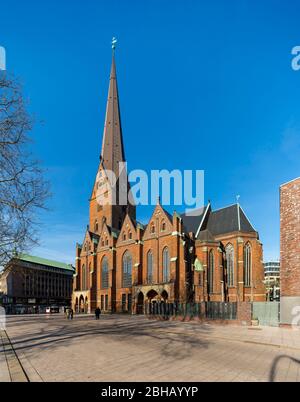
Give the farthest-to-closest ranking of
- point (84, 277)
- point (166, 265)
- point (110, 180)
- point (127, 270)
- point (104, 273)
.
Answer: point (110, 180)
point (84, 277)
point (104, 273)
point (127, 270)
point (166, 265)

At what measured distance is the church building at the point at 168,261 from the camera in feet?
156

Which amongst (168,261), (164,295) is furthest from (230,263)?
(164,295)

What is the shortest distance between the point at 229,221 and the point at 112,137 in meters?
27.3

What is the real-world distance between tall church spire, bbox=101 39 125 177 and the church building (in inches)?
54.1

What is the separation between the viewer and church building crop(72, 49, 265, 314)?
4741cm

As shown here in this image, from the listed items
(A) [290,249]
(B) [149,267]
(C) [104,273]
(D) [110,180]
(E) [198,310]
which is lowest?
(E) [198,310]

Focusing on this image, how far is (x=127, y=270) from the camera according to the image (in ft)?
184

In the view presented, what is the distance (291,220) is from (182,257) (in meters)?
22.8

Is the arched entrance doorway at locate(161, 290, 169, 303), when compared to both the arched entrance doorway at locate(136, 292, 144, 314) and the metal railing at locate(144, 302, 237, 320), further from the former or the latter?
the metal railing at locate(144, 302, 237, 320)

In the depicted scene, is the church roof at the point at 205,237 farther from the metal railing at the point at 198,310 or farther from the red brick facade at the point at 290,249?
the red brick facade at the point at 290,249

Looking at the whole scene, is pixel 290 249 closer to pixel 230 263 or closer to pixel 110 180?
pixel 230 263

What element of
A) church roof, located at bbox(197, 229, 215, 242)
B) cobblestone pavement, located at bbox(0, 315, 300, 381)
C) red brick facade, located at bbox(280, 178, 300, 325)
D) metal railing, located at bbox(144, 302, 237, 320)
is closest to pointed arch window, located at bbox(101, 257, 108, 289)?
church roof, located at bbox(197, 229, 215, 242)

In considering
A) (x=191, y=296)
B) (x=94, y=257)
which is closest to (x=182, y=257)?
(x=191, y=296)

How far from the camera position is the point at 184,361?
1139cm
